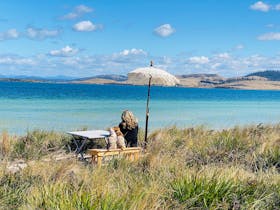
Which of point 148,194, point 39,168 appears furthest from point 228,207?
point 39,168

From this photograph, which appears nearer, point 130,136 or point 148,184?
point 148,184

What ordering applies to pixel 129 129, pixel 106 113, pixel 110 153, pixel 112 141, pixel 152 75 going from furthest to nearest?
pixel 106 113 < pixel 152 75 < pixel 129 129 < pixel 112 141 < pixel 110 153

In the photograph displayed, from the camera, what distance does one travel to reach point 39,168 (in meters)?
6.27

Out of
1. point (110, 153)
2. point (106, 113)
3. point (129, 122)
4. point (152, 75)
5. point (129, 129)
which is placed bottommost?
point (106, 113)

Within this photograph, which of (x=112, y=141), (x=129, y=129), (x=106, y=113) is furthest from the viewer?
(x=106, y=113)

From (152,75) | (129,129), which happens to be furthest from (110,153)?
(152,75)

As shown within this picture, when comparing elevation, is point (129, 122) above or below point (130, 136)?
→ above

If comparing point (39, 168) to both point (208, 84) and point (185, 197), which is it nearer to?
point (185, 197)

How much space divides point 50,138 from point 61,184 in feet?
18.4

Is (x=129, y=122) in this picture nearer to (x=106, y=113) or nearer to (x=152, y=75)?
(x=152, y=75)

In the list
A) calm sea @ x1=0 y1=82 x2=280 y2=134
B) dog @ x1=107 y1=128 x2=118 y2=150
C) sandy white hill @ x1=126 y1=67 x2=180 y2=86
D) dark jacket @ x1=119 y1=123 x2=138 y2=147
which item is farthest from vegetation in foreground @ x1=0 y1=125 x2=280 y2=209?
calm sea @ x1=0 y1=82 x2=280 y2=134

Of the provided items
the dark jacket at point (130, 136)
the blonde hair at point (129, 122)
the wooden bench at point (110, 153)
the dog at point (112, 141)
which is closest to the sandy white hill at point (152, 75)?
the blonde hair at point (129, 122)

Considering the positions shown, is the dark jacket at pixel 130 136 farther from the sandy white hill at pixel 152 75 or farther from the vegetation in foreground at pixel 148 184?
the sandy white hill at pixel 152 75

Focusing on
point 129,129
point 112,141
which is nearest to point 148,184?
point 112,141
